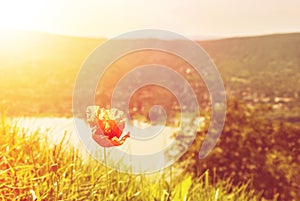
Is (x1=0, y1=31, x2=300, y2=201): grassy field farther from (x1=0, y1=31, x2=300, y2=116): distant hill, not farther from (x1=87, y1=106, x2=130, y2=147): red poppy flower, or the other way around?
(x1=87, y1=106, x2=130, y2=147): red poppy flower

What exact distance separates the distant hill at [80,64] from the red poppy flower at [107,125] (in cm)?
1301

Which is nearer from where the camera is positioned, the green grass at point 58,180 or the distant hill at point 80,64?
the green grass at point 58,180

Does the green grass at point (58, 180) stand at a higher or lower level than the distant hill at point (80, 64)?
lower

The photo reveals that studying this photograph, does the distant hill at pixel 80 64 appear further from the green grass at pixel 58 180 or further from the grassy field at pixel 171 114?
the green grass at pixel 58 180

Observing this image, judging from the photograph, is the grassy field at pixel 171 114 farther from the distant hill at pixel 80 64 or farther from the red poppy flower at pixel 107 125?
the red poppy flower at pixel 107 125

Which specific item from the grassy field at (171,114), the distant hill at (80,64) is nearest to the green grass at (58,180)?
the grassy field at (171,114)

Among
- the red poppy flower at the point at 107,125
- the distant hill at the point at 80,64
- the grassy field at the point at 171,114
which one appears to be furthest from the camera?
the distant hill at the point at 80,64

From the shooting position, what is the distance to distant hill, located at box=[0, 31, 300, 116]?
63.1 ft

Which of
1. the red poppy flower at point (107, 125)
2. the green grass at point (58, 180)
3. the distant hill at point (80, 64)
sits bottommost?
the green grass at point (58, 180)

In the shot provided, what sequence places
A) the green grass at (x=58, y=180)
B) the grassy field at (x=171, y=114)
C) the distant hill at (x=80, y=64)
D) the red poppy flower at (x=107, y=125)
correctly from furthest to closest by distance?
the distant hill at (x=80, y=64) → the grassy field at (x=171, y=114) → the green grass at (x=58, y=180) → the red poppy flower at (x=107, y=125)

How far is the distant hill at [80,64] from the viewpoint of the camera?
63.1 ft

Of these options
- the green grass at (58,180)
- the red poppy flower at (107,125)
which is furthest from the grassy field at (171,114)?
the red poppy flower at (107,125)

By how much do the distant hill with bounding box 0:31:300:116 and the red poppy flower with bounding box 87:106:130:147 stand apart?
13.0 meters

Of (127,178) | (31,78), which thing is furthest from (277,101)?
(127,178)
